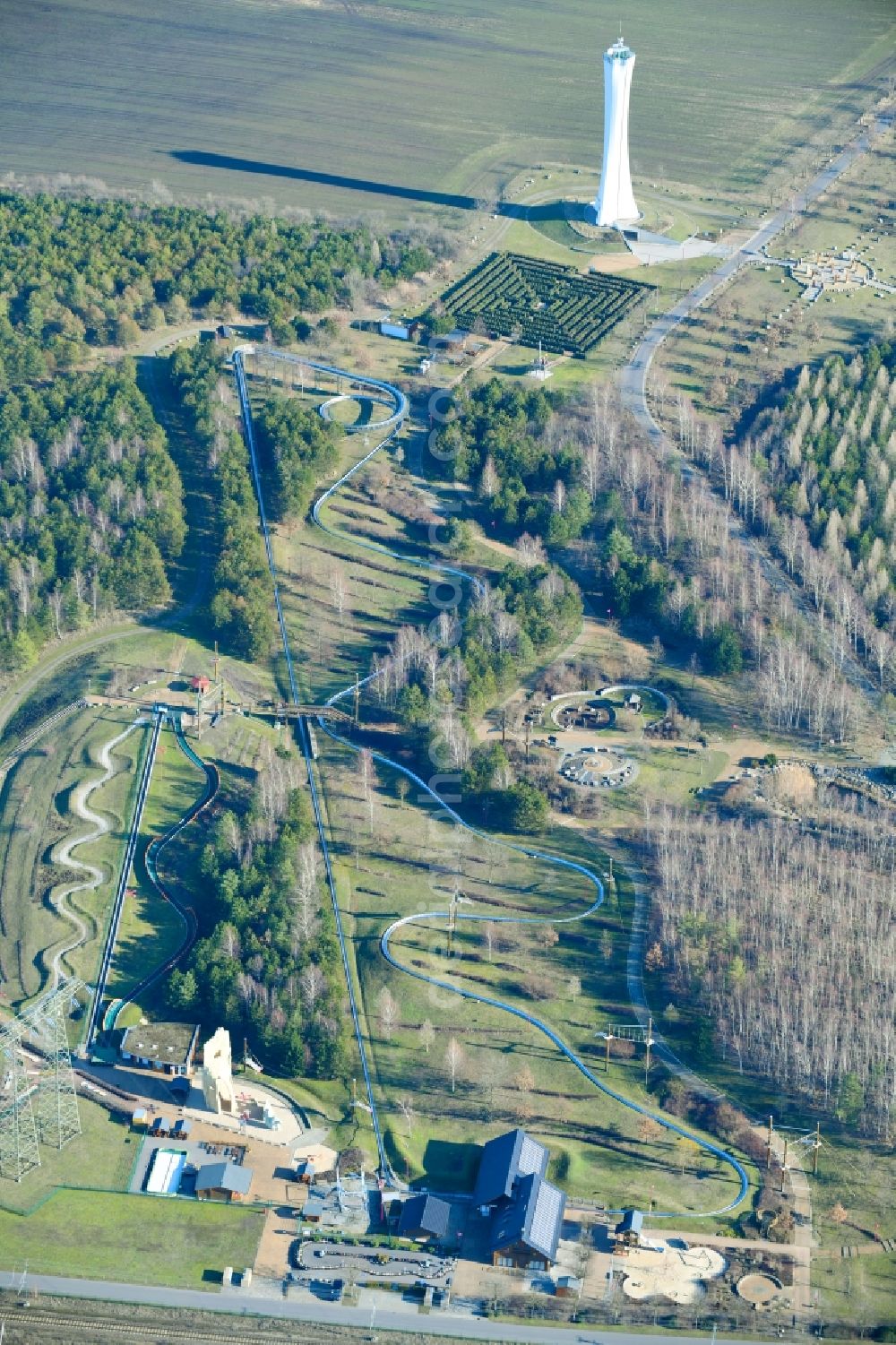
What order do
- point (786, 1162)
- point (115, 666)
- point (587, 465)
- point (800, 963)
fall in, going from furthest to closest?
point (587, 465), point (115, 666), point (800, 963), point (786, 1162)

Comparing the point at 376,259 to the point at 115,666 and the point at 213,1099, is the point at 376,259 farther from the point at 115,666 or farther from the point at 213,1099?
the point at 213,1099

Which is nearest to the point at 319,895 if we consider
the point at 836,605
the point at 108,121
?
the point at 836,605

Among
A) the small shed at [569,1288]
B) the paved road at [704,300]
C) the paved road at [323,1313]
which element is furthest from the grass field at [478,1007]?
the paved road at [704,300]

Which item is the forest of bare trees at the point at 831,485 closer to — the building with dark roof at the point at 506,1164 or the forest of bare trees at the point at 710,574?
the forest of bare trees at the point at 710,574

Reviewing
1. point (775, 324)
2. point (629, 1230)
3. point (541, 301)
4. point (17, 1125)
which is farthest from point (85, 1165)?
point (775, 324)

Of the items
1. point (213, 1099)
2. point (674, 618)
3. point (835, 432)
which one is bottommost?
point (213, 1099)
